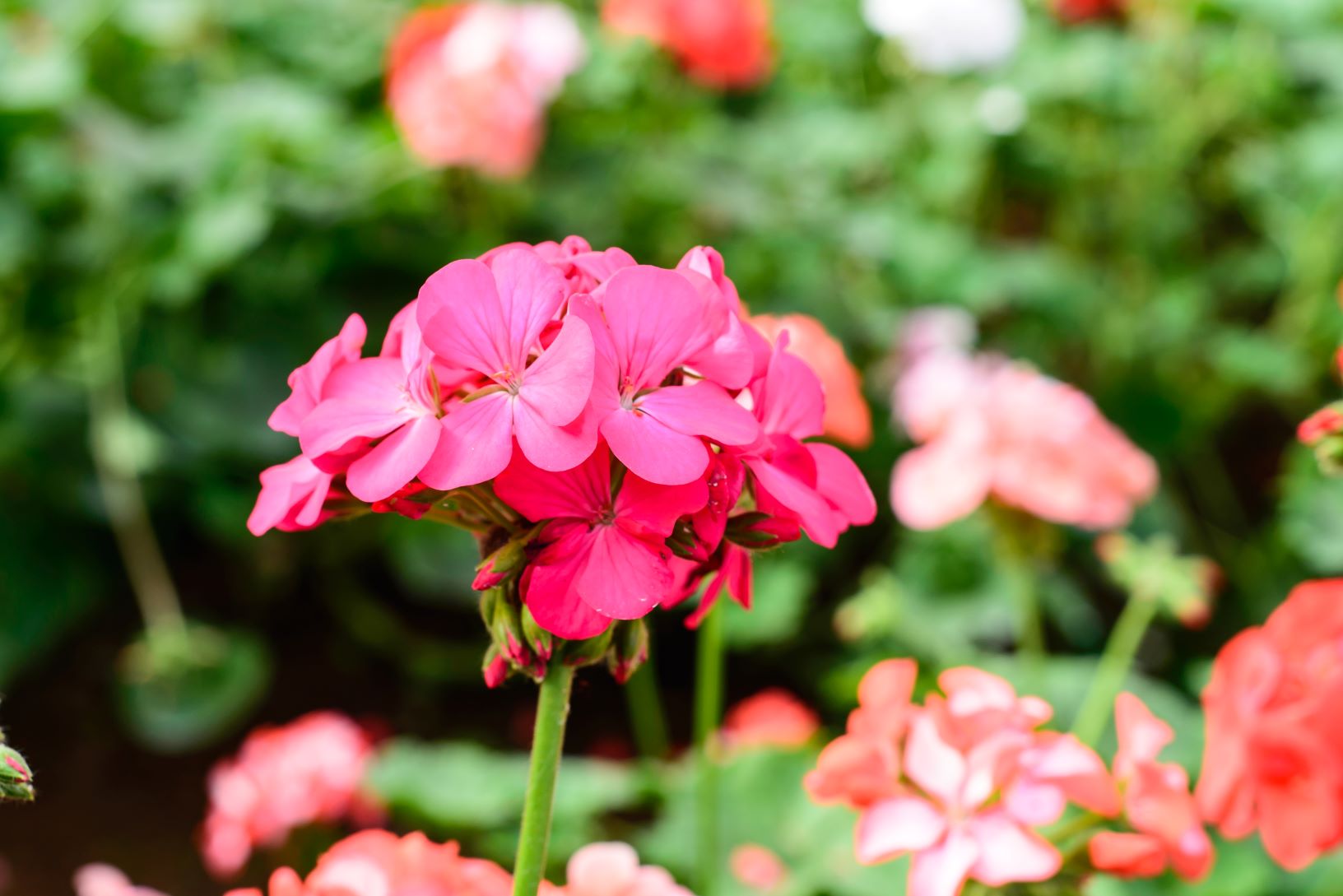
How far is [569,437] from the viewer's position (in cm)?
28

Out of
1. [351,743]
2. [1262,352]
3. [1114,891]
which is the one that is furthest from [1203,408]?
[351,743]

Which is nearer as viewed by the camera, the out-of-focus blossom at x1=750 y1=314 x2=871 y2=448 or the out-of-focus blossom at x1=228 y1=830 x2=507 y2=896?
the out-of-focus blossom at x1=228 y1=830 x2=507 y2=896

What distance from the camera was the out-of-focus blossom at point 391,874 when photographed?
340 mm

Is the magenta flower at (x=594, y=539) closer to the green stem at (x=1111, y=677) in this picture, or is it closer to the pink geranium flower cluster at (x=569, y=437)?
the pink geranium flower cluster at (x=569, y=437)

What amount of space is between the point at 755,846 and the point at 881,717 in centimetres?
50

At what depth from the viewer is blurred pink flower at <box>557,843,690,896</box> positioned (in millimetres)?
356

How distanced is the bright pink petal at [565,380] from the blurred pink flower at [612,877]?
0.53 ft

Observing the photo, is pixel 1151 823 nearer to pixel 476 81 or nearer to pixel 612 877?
pixel 612 877

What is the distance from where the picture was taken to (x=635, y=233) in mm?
1403

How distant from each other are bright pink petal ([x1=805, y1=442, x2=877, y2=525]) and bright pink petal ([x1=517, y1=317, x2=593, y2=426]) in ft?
0.30

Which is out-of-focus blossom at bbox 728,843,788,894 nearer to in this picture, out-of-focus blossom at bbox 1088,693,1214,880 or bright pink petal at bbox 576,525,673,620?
out-of-focus blossom at bbox 1088,693,1214,880

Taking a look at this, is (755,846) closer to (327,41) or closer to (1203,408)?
(1203,408)

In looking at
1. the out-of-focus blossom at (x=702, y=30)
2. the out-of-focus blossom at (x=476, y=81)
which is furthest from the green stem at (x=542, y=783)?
the out-of-focus blossom at (x=702, y=30)

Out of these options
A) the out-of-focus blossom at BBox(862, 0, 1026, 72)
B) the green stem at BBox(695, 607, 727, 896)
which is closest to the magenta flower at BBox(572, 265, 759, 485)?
the green stem at BBox(695, 607, 727, 896)
